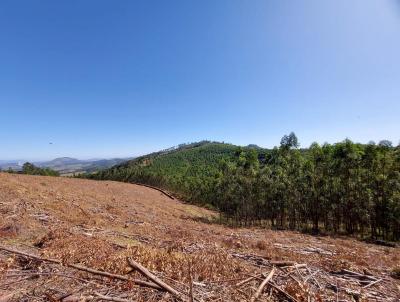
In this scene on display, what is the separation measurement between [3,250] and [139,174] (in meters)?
112

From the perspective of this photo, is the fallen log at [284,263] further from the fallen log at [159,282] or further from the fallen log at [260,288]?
the fallen log at [159,282]

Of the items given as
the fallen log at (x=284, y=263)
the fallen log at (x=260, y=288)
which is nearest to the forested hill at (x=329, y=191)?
the fallen log at (x=284, y=263)

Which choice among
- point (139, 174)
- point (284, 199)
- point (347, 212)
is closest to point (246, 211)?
point (284, 199)

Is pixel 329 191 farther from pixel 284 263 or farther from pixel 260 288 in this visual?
pixel 260 288

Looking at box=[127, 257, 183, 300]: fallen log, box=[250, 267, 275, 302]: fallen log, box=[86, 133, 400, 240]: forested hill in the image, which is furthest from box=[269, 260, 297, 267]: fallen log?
box=[86, 133, 400, 240]: forested hill

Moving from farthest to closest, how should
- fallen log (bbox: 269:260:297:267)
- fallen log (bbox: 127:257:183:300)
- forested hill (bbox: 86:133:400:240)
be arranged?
forested hill (bbox: 86:133:400:240) < fallen log (bbox: 269:260:297:267) < fallen log (bbox: 127:257:183:300)

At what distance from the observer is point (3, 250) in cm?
856

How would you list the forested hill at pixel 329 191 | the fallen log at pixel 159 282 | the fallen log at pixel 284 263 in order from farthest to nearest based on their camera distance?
the forested hill at pixel 329 191 < the fallen log at pixel 284 263 < the fallen log at pixel 159 282

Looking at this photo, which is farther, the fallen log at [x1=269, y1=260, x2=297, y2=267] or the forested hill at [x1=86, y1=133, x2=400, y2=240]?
the forested hill at [x1=86, y1=133, x2=400, y2=240]

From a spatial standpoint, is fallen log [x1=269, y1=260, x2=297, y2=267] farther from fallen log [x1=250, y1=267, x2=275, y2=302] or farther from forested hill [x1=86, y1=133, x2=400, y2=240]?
forested hill [x1=86, y1=133, x2=400, y2=240]

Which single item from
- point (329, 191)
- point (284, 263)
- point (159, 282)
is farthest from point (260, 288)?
point (329, 191)

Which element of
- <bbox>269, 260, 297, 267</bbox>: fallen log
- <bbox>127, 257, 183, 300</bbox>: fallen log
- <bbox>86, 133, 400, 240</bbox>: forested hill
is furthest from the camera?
<bbox>86, 133, 400, 240</bbox>: forested hill

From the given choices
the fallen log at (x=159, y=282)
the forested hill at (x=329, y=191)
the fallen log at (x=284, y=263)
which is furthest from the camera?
the forested hill at (x=329, y=191)

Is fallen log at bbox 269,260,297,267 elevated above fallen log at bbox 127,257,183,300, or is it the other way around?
fallen log at bbox 127,257,183,300
